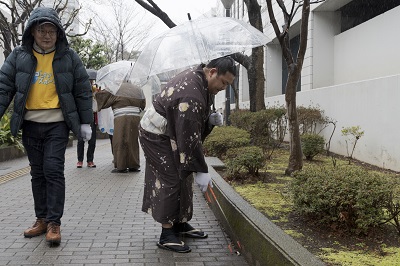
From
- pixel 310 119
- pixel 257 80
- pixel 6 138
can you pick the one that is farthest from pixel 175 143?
pixel 6 138

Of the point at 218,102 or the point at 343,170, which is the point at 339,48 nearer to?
the point at 343,170

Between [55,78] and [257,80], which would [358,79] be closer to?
[257,80]

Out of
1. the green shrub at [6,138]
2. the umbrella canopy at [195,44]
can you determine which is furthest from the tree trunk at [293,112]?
the green shrub at [6,138]

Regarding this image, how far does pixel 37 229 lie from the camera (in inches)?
172

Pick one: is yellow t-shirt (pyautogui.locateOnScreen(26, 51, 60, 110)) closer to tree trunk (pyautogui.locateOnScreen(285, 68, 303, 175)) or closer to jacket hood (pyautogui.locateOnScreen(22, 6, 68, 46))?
jacket hood (pyautogui.locateOnScreen(22, 6, 68, 46))

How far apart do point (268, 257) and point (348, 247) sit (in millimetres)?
729

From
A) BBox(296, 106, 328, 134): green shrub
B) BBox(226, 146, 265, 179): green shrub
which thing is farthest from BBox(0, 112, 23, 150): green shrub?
BBox(226, 146, 265, 179): green shrub

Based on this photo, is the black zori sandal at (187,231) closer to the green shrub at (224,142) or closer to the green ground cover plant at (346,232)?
the green ground cover plant at (346,232)

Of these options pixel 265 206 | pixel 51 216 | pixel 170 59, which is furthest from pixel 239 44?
pixel 51 216

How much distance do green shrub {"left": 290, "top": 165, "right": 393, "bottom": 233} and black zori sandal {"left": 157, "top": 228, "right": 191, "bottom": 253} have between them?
3.42ft

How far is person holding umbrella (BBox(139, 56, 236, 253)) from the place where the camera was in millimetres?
3631

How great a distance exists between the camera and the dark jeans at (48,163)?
4.17 m

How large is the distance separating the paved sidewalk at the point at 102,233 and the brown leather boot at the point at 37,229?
63 millimetres

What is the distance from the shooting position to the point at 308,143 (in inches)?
336
